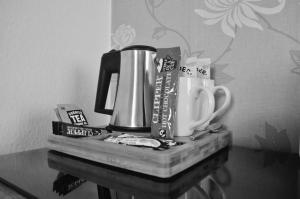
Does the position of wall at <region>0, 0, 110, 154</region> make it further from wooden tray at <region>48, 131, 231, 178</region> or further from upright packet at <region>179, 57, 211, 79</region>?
upright packet at <region>179, 57, 211, 79</region>

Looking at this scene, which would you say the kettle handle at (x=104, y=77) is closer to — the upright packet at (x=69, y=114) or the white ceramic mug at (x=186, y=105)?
the upright packet at (x=69, y=114)

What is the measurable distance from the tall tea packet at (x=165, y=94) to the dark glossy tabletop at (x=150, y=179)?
0.34 feet

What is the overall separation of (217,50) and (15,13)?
0.56 meters

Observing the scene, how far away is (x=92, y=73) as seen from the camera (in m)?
0.85

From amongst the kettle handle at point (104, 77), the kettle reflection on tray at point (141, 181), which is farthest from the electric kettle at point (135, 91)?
the kettle reflection on tray at point (141, 181)

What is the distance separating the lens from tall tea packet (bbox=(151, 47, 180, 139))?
500 mm

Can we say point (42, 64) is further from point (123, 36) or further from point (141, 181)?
point (141, 181)

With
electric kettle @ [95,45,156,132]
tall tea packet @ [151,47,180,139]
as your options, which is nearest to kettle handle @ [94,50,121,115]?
electric kettle @ [95,45,156,132]

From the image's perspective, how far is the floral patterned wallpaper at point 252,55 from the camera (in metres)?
0.59

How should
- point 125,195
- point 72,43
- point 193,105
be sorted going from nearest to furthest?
1. point 125,195
2. point 193,105
3. point 72,43

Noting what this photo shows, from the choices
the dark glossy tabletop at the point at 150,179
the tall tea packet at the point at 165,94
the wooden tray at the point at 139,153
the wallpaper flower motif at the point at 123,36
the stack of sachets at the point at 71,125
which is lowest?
A: the dark glossy tabletop at the point at 150,179

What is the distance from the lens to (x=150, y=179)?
383mm

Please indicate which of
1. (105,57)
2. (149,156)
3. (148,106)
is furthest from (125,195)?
(105,57)

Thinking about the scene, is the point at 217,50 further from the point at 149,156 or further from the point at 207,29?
the point at 149,156
